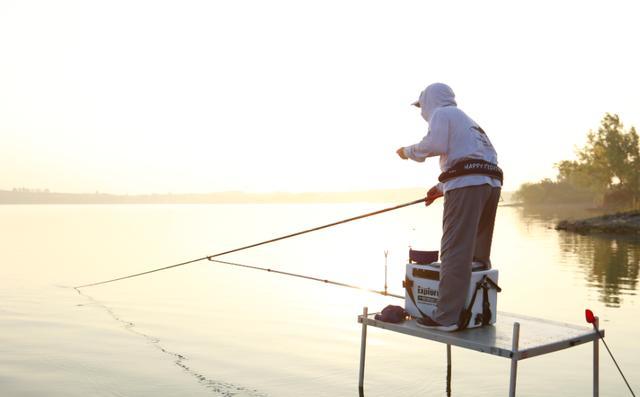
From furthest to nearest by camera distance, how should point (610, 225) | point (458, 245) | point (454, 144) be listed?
point (610, 225), point (454, 144), point (458, 245)

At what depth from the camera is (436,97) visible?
7.68m

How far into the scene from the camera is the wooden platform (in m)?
6.57

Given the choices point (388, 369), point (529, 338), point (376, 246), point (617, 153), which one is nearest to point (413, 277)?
point (529, 338)

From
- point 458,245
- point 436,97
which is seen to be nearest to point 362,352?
point 458,245

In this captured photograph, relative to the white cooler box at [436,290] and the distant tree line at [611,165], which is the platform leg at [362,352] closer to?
the white cooler box at [436,290]

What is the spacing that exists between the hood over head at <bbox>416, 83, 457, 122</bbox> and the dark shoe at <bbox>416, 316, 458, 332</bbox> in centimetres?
237

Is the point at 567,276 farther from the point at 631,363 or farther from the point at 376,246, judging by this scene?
the point at 376,246

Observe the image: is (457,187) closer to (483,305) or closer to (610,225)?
(483,305)

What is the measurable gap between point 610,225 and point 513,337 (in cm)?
5457

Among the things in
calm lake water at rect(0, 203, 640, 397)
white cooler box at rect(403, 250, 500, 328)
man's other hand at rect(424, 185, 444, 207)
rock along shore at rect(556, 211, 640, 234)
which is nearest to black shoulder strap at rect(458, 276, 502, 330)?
white cooler box at rect(403, 250, 500, 328)

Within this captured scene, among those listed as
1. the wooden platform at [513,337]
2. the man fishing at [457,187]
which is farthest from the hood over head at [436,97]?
the wooden platform at [513,337]

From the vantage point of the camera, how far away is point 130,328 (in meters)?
15.1

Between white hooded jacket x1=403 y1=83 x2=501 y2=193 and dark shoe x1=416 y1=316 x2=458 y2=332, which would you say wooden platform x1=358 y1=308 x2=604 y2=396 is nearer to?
dark shoe x1=416 y1=316 x2=458 y2=332

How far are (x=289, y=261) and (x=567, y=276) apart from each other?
15735mm
